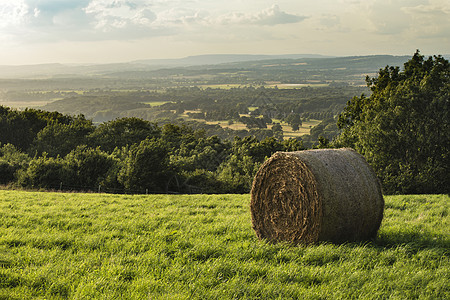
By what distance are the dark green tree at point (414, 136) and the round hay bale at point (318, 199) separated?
13576 mm

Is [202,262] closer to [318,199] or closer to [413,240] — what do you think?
[318,199]

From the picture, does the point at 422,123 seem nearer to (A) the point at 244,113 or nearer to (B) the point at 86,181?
(B) the point at 86,181

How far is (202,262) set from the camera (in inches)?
254

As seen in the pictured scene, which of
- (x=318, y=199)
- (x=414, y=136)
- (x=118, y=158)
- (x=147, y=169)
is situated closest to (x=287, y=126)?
(x=118, y=158)

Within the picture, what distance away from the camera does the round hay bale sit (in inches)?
303

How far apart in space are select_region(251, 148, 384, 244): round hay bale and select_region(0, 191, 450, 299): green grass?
0.40 metres

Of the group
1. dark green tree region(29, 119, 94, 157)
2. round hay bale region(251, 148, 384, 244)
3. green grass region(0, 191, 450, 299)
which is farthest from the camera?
dark green tree region(29, 119, 94, 157)

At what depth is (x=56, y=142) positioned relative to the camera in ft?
162

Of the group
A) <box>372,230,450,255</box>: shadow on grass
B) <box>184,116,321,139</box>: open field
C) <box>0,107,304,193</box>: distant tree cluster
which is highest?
<box>372,230,450,255</box>: shadow on grass

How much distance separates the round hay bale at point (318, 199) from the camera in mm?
7699

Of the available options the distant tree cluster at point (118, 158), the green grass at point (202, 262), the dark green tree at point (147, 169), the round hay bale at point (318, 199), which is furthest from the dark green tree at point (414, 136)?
the dark green tree at point (147, 169)

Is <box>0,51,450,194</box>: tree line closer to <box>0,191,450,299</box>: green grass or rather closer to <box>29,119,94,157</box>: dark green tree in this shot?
<box>29,119,94,157</box>: dark green tree

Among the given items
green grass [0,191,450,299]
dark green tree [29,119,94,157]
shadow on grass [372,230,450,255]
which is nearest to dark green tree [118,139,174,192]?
green grass [0,191,450,299]

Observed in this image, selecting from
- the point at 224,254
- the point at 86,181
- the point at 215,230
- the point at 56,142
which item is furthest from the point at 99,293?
the point at 56,142
